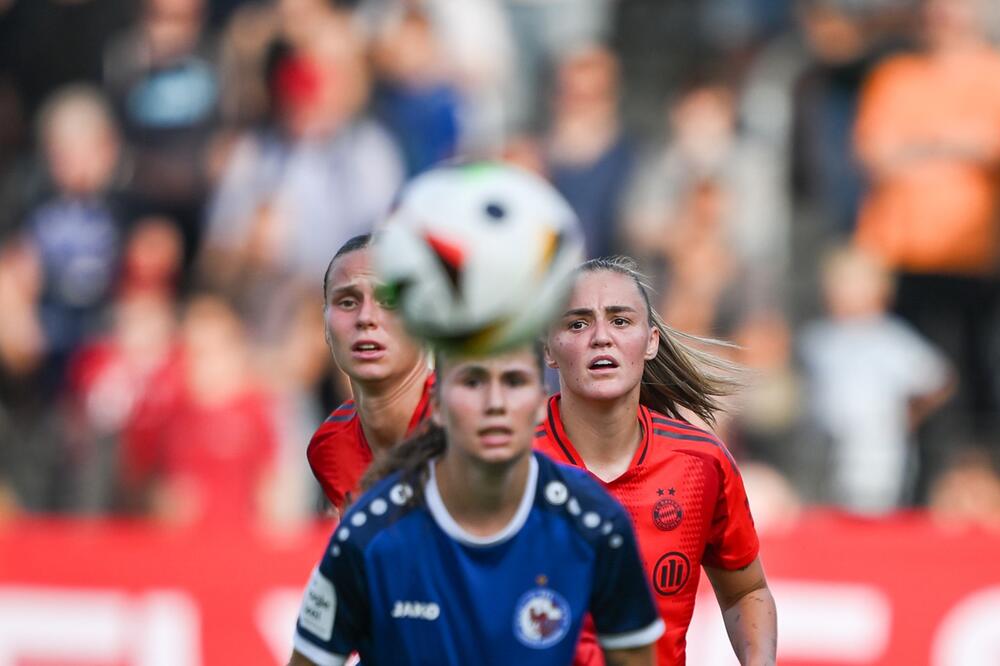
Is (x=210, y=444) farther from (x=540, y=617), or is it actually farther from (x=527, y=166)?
(x=540, y=617)

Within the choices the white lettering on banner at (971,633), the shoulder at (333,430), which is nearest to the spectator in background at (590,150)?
the white lettering on banner at (971,633)

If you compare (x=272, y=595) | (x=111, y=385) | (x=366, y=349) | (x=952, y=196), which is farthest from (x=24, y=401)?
(x=366, y=349)

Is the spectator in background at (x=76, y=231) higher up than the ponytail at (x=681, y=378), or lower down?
higher up

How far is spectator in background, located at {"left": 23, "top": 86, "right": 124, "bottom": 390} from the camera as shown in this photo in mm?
10586

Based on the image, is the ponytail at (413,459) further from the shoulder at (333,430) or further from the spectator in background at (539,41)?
the spectator in background at (539,41)

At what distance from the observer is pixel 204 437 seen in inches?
381

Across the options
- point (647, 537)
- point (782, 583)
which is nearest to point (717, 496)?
point (647, 537)

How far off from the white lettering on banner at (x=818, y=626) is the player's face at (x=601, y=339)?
3.58 m

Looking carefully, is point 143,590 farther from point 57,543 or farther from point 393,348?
point 393,348

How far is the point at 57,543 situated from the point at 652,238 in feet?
13.3

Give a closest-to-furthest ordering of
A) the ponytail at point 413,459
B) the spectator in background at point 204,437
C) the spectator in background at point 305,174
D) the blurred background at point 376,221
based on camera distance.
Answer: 1. the ponytail at point 413,459
2. the blurred background at point 376,221
3. the spectator in background at point 204,437
4. the spectator in background at point 305,174

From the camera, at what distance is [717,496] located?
4.94 metres

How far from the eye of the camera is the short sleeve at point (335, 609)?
3.88 meters

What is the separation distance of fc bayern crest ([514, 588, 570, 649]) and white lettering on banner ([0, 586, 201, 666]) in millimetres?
4994
